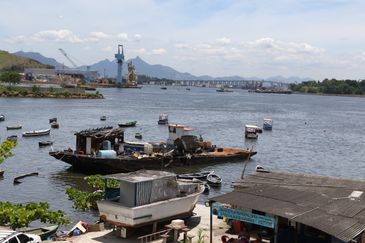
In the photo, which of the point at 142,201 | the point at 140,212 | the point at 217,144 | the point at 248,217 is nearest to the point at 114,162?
the point at 142,201

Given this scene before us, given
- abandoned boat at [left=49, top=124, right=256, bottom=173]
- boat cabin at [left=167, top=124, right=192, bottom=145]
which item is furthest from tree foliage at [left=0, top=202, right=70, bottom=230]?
boat cabin at [left=167, top=124, right=192, bottom=145]

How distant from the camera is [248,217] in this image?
18469mm

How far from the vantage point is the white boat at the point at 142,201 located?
→ 20.6 meters

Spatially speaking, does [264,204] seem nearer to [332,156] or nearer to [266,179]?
[266,179]

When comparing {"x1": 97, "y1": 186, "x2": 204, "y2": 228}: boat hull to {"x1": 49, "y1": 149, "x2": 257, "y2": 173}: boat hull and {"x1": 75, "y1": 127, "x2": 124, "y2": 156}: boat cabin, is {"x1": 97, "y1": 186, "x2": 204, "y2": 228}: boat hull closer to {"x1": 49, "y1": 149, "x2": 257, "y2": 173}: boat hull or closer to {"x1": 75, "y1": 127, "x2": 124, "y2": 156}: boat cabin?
{"x1": 49, "y1": 149, "x2": 257, "y2": 173}: boat hull

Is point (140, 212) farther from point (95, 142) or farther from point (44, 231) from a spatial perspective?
point (95, 142)

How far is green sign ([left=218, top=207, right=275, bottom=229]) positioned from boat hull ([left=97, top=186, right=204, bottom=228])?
3255mm

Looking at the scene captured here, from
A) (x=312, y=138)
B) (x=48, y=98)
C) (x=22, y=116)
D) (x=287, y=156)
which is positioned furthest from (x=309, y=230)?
(x=48, y=98)

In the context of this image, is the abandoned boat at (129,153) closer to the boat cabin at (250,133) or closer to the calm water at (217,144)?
the calm water at (217,144)

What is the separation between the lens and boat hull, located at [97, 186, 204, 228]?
2055cm

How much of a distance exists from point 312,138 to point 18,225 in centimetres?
7305

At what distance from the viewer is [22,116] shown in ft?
344

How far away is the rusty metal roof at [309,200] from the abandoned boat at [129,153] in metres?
21.6

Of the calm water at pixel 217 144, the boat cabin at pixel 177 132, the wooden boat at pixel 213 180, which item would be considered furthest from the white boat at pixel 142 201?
the boat cabin at pixel 177 132
